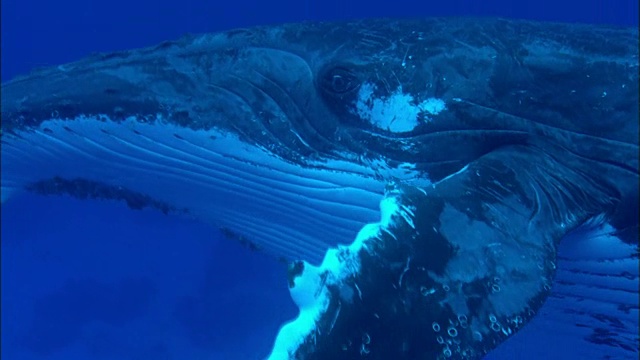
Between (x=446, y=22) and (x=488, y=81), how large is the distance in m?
1.15

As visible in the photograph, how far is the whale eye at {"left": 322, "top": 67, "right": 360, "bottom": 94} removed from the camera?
6.14 metres

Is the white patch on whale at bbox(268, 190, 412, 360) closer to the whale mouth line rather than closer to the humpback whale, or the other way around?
the humpback whale

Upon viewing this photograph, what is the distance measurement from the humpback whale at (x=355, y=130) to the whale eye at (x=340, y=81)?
1 cm

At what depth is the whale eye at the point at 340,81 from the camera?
20.1 feet

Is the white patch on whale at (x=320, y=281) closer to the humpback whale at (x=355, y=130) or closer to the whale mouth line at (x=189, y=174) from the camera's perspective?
the humpback whale at (x=355, y=130)

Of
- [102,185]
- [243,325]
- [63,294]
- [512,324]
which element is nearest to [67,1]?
[63,294]

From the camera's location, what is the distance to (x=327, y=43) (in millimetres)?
6547

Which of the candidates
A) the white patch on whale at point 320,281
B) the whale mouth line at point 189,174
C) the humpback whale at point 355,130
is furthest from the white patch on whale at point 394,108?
the white patch on whale at point 320,281

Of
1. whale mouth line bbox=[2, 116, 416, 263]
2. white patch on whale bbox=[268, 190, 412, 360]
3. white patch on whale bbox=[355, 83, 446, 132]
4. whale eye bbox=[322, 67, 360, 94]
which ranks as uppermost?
whale eye bbox=[322, 67, 360, 94]

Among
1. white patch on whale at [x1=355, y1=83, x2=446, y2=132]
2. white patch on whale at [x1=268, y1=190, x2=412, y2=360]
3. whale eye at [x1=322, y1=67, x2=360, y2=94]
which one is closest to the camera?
white patch on whale at [x1=268, y1=190, x2=412, y2=360]

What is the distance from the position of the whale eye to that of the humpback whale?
0.6 inches

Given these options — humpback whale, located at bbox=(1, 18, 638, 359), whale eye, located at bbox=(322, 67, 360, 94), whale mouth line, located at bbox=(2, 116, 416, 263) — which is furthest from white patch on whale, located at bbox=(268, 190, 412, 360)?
whale eye, located at bbox=(322, 67, 360, 94)

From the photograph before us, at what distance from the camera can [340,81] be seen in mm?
6152

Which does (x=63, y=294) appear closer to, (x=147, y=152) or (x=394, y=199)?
(x=147, y=152)
